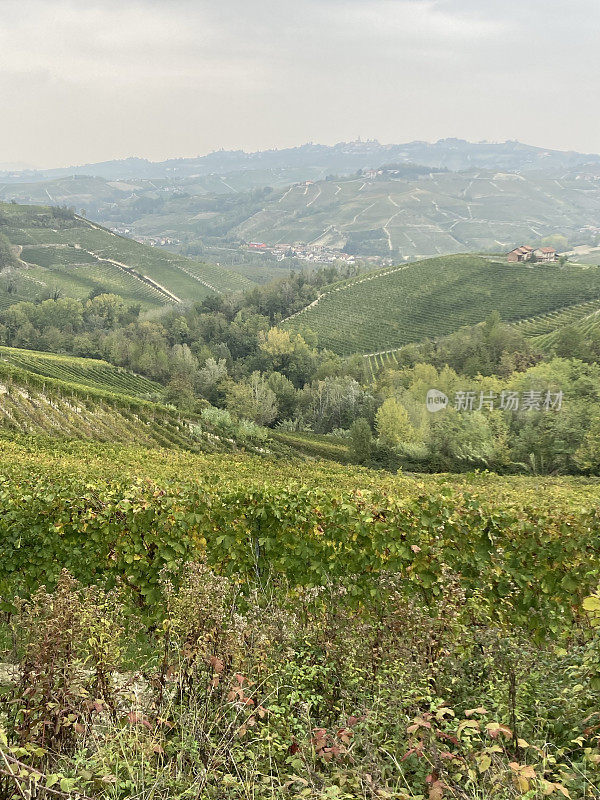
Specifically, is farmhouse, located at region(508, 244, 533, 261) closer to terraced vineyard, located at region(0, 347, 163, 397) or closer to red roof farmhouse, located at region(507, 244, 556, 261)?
red roof farmhouse, located at region(507, 244, 556, 261)

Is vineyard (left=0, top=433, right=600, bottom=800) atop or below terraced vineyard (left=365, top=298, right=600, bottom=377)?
atop

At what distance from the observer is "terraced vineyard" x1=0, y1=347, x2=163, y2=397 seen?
209ft

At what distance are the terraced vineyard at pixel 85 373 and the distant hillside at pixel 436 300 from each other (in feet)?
129

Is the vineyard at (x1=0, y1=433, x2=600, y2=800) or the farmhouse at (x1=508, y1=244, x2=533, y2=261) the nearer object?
the vineyard at (x1=0, y1=433, x2=600, y2=800)

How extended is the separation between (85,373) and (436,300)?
73.0 m

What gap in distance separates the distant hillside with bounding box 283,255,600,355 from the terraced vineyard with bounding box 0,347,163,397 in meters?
39.3

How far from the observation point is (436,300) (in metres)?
113

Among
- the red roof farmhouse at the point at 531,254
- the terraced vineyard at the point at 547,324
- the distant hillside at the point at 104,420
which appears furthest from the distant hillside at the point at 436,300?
the distant hillside at the point at 104,420

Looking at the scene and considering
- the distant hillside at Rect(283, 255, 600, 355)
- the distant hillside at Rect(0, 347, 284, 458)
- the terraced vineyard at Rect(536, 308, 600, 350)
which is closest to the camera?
the distant hillside at Rect(0, 347, 284, 458)

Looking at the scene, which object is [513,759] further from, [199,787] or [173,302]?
[173,302]

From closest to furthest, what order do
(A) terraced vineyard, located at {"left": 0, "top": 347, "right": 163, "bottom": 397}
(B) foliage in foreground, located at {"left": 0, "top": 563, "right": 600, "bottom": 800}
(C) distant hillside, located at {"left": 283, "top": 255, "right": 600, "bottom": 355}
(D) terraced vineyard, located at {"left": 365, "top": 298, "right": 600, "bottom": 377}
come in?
(B) foliage in foreground, located at {"left": 0, "top": 563, "right": 600, "bottom": 800} < (A) terraced vineyard, located at {"left": 0, "top": 347, "right": 163, "bottom": 397} < (D) terraced vineyard, located at {"left": 365, "top": 298, "right": 600, "bottom": 377} < (C) distant hillside, located at {"left": 283, "top": 255, "right": 600, "bottom": 355}

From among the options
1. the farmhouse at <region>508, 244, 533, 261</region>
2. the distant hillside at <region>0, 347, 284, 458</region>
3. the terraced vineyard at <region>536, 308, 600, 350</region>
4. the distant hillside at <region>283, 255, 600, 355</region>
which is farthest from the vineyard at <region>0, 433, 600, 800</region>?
the farmhouse at <region>508, 244, 533, 261</region>

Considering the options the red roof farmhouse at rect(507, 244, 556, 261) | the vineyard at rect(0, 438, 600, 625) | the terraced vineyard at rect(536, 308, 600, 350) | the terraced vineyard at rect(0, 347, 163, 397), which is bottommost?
the terraced vineyard at rect(0, 347, 163, 397)

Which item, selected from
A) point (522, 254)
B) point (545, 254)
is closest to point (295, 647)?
point (522, 254)
